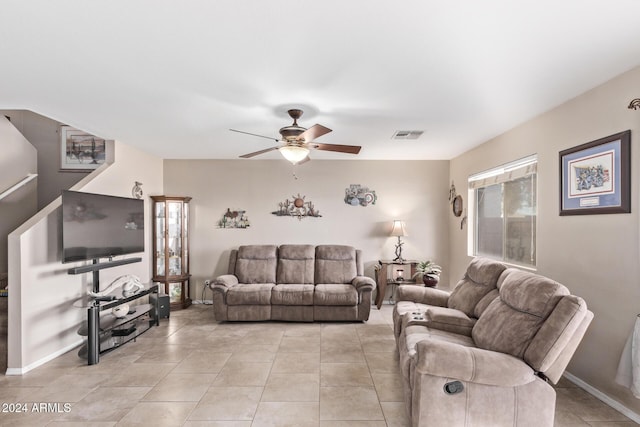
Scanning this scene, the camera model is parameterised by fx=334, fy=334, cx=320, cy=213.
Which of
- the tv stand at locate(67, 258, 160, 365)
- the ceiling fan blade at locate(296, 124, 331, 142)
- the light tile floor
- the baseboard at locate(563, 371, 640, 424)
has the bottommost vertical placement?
the light tile floor

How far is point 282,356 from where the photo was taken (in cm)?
353

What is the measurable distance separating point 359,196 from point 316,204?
0.76 m

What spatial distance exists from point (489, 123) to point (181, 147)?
13.6ft

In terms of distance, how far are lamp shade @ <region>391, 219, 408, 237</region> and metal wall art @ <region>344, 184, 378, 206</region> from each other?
0.56m

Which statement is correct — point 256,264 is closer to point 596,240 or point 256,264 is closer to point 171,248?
point 171,248

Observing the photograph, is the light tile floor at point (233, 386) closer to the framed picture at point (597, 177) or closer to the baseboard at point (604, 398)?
the baseboard at point (604, 398)

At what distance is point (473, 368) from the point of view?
6.33 ft

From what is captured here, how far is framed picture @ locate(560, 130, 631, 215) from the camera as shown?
2492 millimetres

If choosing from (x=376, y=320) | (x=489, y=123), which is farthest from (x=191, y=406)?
(x=489, y=123)

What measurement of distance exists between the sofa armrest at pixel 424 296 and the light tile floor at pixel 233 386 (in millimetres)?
625

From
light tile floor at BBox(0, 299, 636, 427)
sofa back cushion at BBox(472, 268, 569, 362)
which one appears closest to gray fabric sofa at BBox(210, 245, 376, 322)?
light tile floor at BBox(0, 299, 636, 427)

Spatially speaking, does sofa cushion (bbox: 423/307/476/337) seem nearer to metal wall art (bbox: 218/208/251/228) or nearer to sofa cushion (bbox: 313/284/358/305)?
sofa cushion (bbox: 313/284/358/305)

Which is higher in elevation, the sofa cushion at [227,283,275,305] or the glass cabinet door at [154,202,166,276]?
the glass cabinet door at [154,202,166,276]

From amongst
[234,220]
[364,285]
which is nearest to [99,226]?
[234,220]
